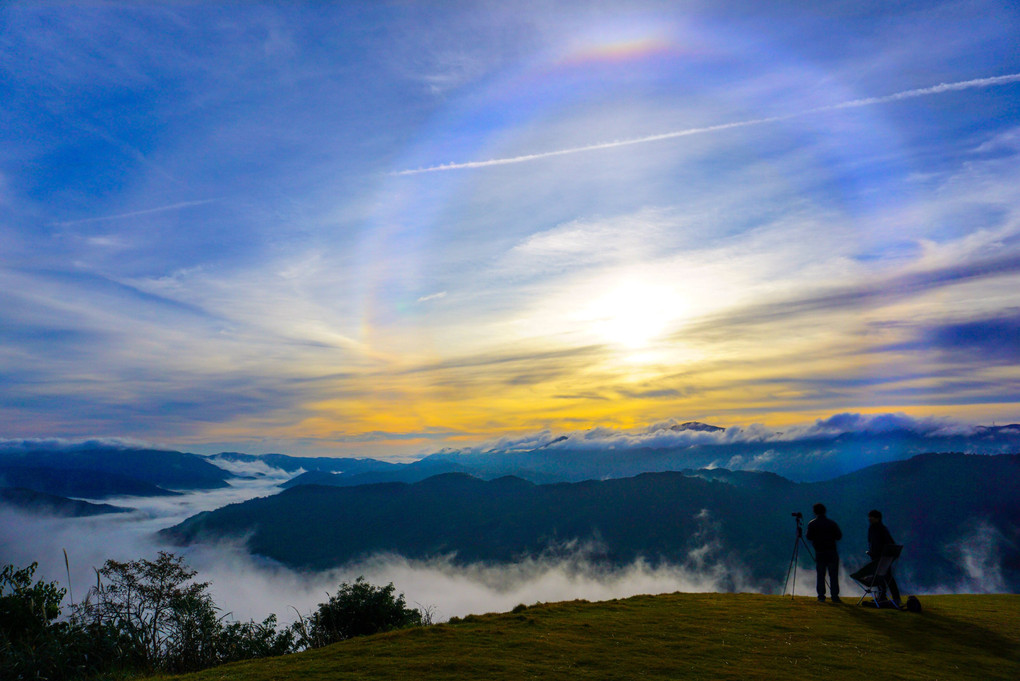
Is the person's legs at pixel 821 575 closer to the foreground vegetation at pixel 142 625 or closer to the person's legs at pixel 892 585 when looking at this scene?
the person's legs at pixel 892 585

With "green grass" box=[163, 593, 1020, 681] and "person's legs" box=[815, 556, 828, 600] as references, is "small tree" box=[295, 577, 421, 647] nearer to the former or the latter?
"green grass" box=[163, 593, 1020, 681]

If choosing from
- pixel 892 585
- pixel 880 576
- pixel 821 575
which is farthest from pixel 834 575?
pixel 892 585

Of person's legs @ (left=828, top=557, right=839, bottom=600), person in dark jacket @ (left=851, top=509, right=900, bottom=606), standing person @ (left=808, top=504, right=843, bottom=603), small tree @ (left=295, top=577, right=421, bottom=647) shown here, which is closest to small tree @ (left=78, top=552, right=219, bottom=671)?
small tree @ (left=295, top=577, right=421, bottom=647)

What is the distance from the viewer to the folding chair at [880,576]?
16.3 metres

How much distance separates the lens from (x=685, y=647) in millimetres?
12578

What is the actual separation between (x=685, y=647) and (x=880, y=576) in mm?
8172

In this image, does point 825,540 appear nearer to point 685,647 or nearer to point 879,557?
point 879,557

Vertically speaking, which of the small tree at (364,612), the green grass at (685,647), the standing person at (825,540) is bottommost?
the small tree at (364,612)

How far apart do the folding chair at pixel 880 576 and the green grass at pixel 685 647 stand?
783 mm

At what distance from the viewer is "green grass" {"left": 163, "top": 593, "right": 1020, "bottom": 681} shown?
1080 cm

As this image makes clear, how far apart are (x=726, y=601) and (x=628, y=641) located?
23.8 ft

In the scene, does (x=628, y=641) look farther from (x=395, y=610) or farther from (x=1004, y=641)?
(x=395, y=610)

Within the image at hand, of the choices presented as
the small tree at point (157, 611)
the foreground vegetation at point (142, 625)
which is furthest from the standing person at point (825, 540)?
the small tree at point (157, 611)

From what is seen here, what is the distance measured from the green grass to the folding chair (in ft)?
2.57
